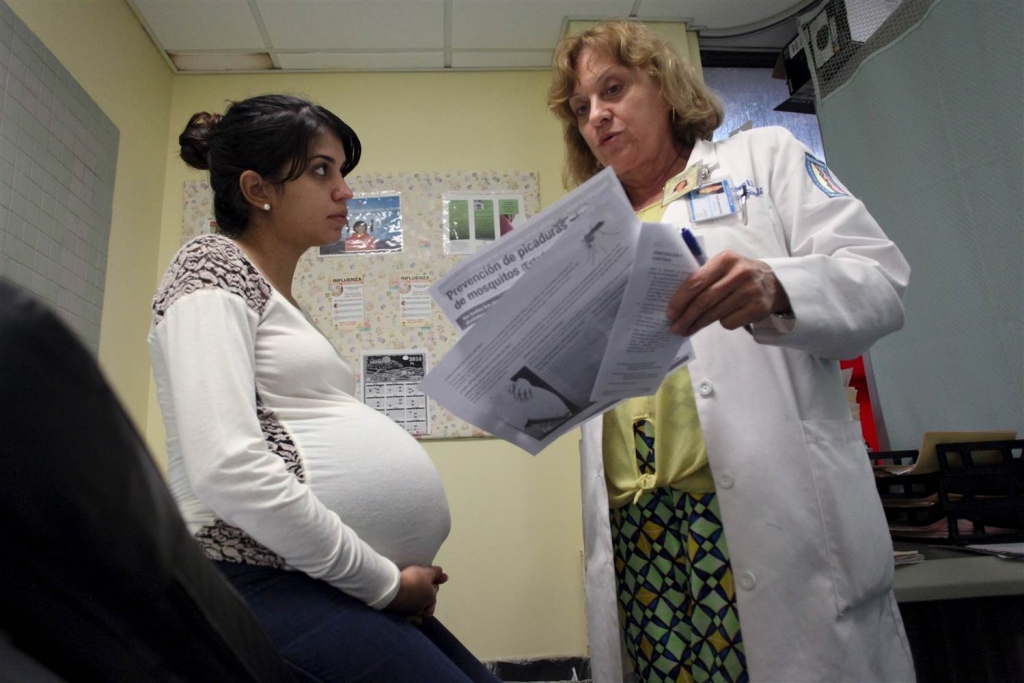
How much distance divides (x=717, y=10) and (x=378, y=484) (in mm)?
2618

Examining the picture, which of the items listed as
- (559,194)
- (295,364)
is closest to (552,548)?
(559,194)

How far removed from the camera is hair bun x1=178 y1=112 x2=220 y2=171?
43.4 inches

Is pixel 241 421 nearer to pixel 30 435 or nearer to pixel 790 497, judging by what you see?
pixel 30 435

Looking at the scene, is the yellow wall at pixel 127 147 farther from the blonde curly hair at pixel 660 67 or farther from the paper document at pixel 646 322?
the paper document at pixel 646 322

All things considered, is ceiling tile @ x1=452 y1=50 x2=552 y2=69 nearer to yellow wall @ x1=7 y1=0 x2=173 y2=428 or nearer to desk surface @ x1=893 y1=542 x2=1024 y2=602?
yellow wall @ x1=7 y1=0 x2=173 y2=428

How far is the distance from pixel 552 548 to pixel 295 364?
1.83m

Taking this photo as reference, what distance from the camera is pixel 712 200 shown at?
993 mm

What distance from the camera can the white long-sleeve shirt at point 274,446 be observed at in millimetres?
689

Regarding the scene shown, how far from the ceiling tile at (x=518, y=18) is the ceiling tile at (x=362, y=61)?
0.15 meters

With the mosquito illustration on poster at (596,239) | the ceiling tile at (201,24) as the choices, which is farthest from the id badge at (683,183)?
the ceiling tile at (201,24)

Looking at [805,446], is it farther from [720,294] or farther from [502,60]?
[502,60]

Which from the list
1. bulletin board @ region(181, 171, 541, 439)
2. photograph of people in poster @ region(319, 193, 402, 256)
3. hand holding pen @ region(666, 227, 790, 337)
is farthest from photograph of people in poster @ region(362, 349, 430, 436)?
hand holding pen @ region(666, 227, 790, 337)

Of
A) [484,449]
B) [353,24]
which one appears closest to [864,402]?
[484,449]

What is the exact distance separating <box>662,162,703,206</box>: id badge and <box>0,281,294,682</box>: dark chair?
0.91 m
